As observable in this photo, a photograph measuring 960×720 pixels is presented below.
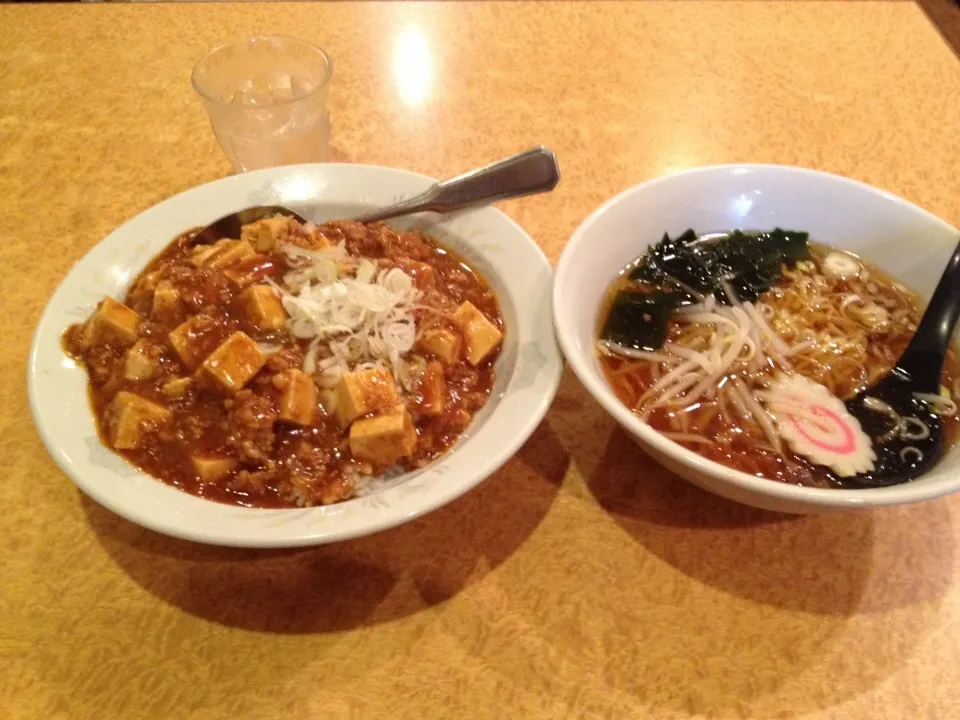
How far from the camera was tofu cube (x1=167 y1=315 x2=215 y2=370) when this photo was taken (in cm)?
146

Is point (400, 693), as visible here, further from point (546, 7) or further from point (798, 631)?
point (546, 7)

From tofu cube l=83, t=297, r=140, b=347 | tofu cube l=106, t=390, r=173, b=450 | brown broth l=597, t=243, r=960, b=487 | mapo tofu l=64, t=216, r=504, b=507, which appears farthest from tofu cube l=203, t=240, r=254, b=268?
brown broth l=597, t=243, r=960, b=487

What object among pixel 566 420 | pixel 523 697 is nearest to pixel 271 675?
pixel 523 697

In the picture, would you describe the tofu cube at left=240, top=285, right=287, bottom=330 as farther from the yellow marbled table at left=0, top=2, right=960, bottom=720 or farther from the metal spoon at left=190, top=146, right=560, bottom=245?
the yellow marbled table at left=0, top=2, right=960, bottom=720

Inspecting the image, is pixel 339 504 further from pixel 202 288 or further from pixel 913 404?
pixel 913 404

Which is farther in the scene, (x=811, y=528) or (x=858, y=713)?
(x=811, y=528)

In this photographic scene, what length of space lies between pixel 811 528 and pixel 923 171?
4.99ft

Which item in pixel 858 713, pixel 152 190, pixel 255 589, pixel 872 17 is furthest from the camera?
pixel 872 17

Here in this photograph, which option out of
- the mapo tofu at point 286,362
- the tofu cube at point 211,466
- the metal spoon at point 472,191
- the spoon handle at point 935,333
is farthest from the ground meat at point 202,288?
the spoon handle at point 935,333

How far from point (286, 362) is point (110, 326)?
39 cm

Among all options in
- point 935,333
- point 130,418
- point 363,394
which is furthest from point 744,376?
point 130,418

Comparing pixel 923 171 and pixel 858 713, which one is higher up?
pixel 923 171

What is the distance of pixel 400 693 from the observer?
1222 mm

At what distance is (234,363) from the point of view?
139cm
